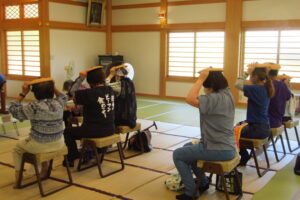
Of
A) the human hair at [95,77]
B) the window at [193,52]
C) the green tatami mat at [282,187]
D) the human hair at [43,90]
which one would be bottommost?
the green tatami mat at [282,187]

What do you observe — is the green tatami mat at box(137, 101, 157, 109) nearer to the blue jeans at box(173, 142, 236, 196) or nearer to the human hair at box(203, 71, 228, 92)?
the blue jeans at box(173, 142, 236, 196)

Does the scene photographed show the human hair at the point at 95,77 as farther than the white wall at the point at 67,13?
No

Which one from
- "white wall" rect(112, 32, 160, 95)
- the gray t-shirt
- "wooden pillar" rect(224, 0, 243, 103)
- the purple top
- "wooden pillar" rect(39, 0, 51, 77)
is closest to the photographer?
the gray t-shirt

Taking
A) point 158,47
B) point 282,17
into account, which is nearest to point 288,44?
point 282,17

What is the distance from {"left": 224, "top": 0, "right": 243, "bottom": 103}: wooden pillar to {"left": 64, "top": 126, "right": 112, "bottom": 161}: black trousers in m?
5.19

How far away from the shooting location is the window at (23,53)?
8.52 meters

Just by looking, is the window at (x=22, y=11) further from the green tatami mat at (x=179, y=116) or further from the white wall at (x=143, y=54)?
the green tatami mat at (x=179, y=116)

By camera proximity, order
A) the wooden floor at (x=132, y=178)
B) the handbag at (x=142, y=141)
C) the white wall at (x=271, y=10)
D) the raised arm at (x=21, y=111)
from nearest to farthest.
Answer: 1. the raised arm at (x=21, y=111)
2. the wooden floor at (x=132, y=178)
3. the handbag at (x=142, y=141)
4. the white wall at (x=271, y=10)

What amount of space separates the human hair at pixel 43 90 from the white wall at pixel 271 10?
19.1 ft

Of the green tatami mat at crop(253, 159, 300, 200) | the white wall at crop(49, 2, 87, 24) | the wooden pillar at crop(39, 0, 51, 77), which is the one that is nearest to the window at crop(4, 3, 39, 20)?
the wooden pillar at crop(39, 0, 51, 77)

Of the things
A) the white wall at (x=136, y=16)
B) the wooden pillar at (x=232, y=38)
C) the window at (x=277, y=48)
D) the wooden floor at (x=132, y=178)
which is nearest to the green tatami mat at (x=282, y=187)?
the wooden floor at (x=132, y=178)

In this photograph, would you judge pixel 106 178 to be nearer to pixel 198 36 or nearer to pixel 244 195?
pixel 244 195

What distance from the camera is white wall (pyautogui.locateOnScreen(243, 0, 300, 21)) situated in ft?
23.5

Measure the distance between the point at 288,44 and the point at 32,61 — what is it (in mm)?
5919
